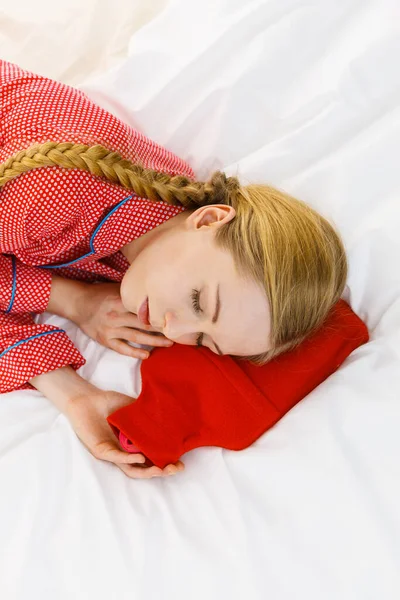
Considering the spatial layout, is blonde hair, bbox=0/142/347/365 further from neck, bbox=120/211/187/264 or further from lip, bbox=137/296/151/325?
lip, bbox=137/296/151/325

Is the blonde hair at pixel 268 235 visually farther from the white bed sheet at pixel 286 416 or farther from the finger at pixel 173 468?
the finger at pixel 173 468

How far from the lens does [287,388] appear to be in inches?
40.4

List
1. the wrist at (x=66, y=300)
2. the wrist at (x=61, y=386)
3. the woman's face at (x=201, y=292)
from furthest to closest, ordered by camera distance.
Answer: the wrist at (x=66, y=300) → the wrist at (x=61, y=386) → the woman's face at (x=201, y=292)

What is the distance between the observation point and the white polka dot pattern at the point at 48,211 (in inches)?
40.3

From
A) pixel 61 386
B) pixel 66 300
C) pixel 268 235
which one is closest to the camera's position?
pixel 268 235

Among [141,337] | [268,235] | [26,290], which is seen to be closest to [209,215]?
[268,235]

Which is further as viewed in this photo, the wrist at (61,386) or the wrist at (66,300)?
the wrist at (66,300)

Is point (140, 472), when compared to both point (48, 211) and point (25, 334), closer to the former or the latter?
point (25, 334)

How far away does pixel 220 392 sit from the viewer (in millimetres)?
1026

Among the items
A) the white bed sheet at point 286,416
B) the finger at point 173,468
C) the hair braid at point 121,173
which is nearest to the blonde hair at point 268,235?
the hair braid at point 121,173

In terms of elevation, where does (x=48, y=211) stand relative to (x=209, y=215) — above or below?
below

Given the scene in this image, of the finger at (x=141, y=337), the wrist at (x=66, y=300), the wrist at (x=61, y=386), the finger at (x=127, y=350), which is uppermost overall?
the finger at (x=141, y=337)

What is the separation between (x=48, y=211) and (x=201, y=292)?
0.31 m

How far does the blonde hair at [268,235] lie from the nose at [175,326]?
0.41 feet
